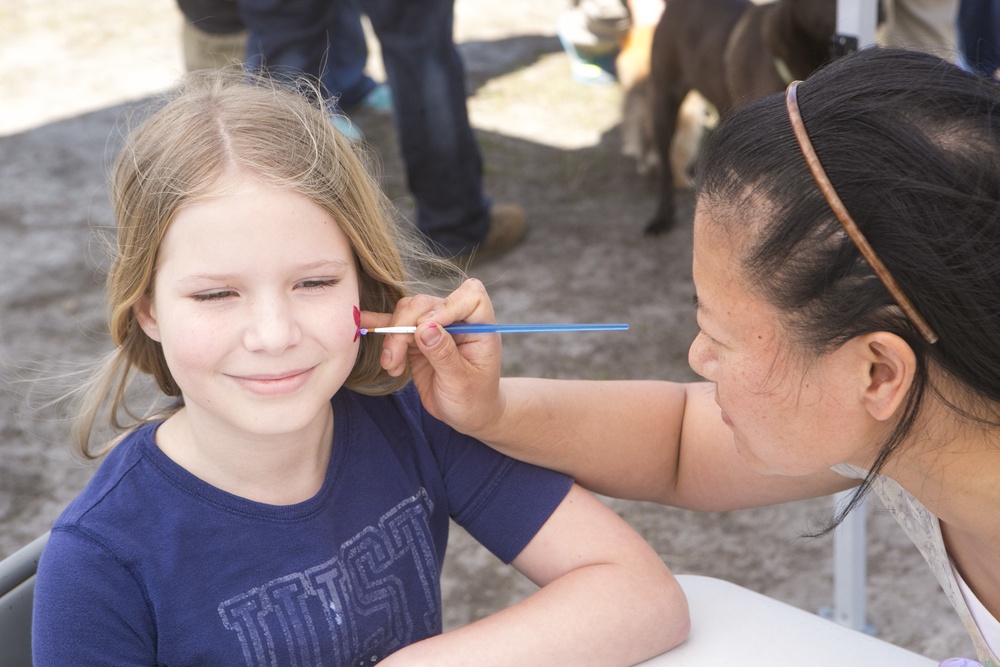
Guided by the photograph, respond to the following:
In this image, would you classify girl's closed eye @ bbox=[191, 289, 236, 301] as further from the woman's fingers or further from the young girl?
the woman's fingers

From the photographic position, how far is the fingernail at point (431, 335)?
45.8 inches

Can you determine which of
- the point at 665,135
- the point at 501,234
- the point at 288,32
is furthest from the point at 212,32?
the point at 665,135

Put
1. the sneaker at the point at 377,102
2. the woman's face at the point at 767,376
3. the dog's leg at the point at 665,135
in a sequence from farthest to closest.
A: the sneaker at the point at 377,102 → the dog's leg at the point at 665,135 → the woman's face at the point at 767,376

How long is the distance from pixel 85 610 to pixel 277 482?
9.8 inches

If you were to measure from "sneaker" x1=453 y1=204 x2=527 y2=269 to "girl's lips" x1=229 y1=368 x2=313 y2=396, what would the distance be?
2.53 m

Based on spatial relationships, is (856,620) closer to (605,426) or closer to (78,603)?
(605,426)

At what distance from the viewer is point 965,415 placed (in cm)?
95

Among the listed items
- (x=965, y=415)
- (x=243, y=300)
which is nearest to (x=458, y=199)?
(x=243, y=300)

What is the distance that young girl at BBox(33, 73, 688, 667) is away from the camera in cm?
108

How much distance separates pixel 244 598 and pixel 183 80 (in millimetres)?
639

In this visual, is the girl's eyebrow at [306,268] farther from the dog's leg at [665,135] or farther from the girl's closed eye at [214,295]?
the dog's leg at [665,135]

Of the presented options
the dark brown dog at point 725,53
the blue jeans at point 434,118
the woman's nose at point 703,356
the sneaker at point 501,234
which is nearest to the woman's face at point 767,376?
the woman's nose at point 703,356

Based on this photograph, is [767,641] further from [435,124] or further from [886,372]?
[435,124]

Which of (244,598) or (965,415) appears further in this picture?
(244,598)
